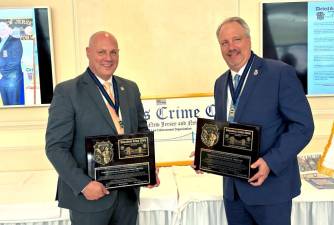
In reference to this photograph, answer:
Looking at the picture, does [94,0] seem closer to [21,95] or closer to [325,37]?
[21,95]

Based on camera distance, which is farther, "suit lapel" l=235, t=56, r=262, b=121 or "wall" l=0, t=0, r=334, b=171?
"wall" l=0, t=0, r=334, b=171

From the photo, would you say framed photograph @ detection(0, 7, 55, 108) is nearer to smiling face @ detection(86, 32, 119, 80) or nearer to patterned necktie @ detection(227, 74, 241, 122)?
smiling face @ detection(86, 32, 119, 80)

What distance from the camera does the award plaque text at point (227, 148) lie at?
5.55 ft

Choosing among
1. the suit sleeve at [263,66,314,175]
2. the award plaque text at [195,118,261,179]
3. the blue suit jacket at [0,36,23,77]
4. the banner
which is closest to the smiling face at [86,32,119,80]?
the award plaque text at [195,118,261,179]

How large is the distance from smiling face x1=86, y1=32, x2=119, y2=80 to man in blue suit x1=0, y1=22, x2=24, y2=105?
4.73 feet

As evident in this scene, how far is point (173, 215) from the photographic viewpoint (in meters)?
2.34

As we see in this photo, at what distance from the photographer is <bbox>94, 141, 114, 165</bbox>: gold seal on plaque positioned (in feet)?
5.49

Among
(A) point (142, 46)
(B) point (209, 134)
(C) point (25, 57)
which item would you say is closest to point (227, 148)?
(B) point (209, 134)

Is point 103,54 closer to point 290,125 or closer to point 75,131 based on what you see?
point 75,131

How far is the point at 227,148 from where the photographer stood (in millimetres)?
1777

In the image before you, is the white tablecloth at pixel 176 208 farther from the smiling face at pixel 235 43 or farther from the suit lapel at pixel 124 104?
the smiling face at pixel 235 43

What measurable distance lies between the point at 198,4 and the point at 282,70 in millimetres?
1580

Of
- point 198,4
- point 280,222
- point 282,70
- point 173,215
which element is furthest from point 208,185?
point 198,4

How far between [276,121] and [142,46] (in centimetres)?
169
